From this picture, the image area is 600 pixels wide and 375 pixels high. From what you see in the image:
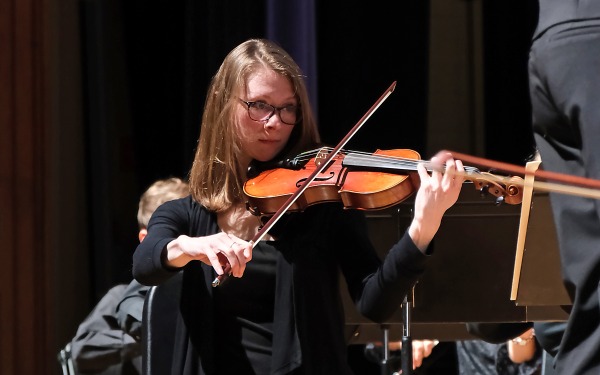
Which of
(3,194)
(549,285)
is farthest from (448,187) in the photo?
(3,194)

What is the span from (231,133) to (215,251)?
1.41 feet

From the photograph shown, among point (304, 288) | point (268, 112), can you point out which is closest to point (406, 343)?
point (304, 288)

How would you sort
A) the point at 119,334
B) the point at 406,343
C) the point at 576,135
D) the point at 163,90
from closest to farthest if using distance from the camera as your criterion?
the point at 576,135 < the point at 406,343 < the point at 119,334 < the point at 163,90

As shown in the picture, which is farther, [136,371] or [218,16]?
[218,16]

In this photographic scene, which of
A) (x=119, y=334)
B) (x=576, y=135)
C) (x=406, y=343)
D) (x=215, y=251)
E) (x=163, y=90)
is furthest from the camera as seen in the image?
(x=163, y=90)

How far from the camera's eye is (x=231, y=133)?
Result: 2375 mm

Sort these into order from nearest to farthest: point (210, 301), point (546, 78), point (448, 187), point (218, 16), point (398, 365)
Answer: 1. point (546, 78)
2. point (448, 187)
3. point (210, 301)
4. point (398, 365)
5. point (218, 16)

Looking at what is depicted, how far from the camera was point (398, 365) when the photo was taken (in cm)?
326

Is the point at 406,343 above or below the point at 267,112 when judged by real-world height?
below

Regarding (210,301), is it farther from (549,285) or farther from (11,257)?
(11,257)

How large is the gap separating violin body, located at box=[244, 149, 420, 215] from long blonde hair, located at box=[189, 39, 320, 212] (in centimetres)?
6

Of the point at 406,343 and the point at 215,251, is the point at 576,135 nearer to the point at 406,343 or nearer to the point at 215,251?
the point at 215,251

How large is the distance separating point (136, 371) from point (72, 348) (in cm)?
22

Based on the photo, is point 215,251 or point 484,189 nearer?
point 215,251
